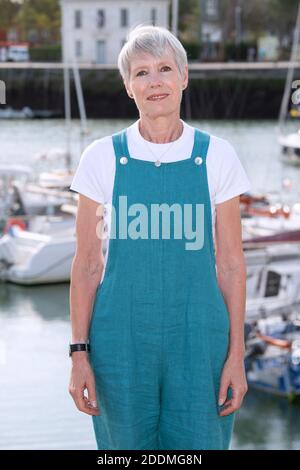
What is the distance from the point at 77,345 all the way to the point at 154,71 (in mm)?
419

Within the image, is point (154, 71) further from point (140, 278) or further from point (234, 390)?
point (234, 390)

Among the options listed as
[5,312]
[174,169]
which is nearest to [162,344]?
[174,169]

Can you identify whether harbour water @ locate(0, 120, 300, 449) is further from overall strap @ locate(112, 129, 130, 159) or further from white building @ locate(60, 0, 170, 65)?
white building @ locate(60, 0, 170, 65)

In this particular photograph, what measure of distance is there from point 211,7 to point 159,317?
41.1 meters

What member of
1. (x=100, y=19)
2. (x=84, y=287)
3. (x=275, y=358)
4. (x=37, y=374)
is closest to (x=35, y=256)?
(x=37, y=374)

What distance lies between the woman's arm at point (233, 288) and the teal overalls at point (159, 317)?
1 centimetres

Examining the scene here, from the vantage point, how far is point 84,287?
154 cm

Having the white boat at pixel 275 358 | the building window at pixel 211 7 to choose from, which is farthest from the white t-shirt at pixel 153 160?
the building window at pixel 211 7

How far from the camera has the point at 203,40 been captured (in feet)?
133

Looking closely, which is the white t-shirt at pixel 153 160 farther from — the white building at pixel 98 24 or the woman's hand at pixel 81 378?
the white building at pixel 98 24

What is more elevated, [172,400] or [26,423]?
[172,400]

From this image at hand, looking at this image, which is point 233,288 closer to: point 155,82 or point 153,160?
point 153,160

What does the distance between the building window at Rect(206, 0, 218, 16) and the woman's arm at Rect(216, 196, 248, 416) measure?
134ft

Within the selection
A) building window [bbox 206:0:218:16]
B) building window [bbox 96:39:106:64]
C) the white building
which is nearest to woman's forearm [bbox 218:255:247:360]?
the white building
